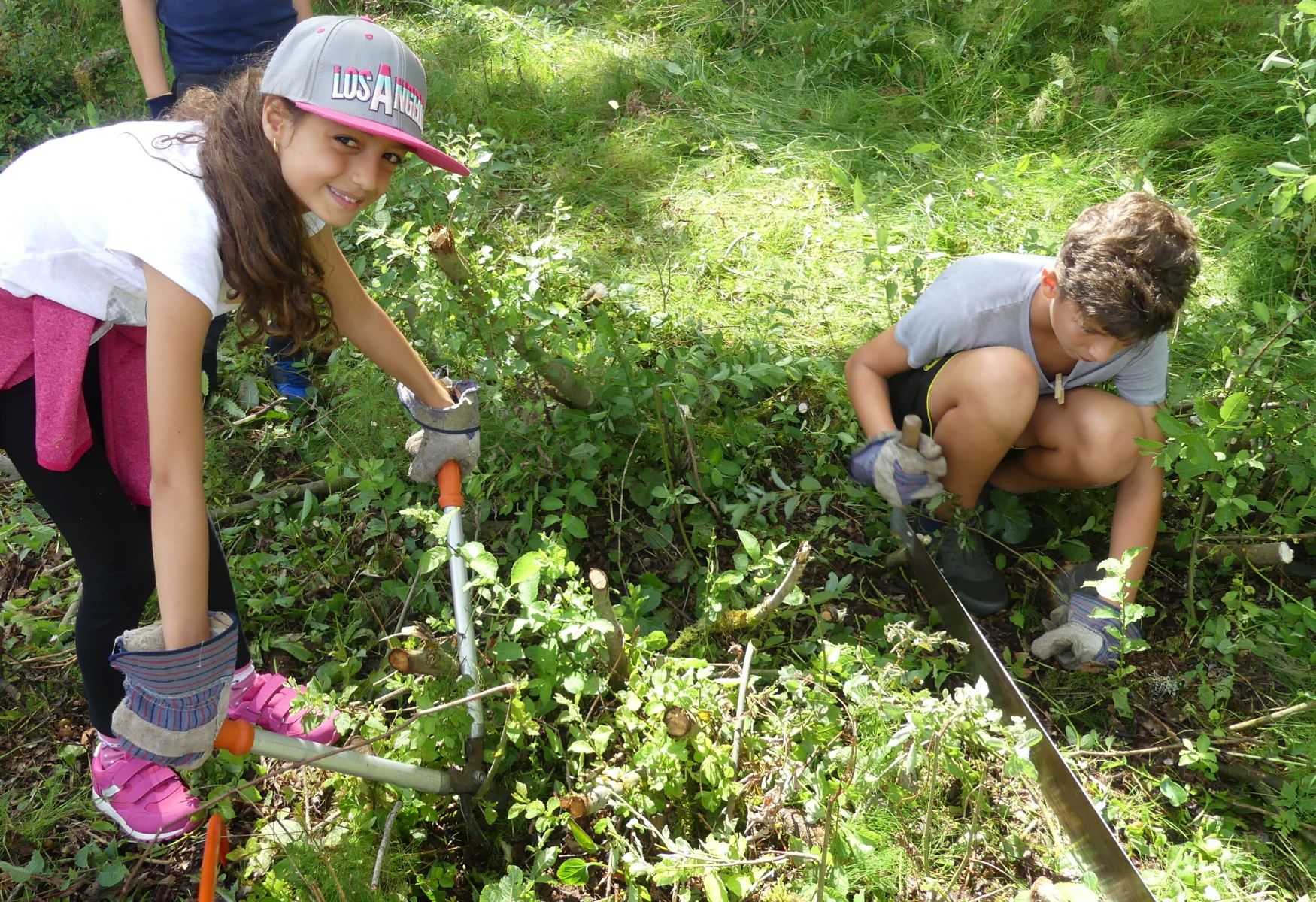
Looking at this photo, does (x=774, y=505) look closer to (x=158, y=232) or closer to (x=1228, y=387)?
(x=1228, y=387)

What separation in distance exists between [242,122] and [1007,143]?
11.0ft

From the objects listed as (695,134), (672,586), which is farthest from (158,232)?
(695,134)

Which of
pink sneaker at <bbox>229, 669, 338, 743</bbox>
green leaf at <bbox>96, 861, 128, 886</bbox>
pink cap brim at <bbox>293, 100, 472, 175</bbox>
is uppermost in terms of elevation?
pink cap brim at <bbox>293, 100, 472, 175</bbox>

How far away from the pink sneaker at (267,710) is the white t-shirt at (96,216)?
3.15ft

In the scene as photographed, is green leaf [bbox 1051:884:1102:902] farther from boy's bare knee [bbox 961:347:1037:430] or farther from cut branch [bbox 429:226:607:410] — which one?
cut branch [bbox 429:226:607:410]

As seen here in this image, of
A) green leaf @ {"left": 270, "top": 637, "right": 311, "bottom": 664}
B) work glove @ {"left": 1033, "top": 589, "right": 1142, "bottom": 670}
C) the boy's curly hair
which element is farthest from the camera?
green leaf @ {"left": 270, "top": 637, "right": 311, "bottom": 664}

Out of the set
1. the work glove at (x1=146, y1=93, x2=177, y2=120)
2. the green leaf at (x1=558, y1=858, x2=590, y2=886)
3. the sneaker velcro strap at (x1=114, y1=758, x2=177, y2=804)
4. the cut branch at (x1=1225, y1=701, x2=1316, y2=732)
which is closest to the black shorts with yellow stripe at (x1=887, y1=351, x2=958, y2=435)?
the cut branch at (x1=1225, y1=701, x2=1316, y2=732)

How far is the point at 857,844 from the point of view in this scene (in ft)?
5.48

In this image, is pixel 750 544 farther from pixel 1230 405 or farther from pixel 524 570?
pixel 1230 405

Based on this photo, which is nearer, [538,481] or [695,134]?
[538,481]

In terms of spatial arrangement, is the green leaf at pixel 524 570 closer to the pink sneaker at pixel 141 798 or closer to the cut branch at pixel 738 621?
the cut branch at pixel 738 621

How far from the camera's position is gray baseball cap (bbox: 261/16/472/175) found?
1.61 m

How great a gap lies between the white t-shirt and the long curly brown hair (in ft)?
0.10

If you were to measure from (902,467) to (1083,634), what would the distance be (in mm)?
637
